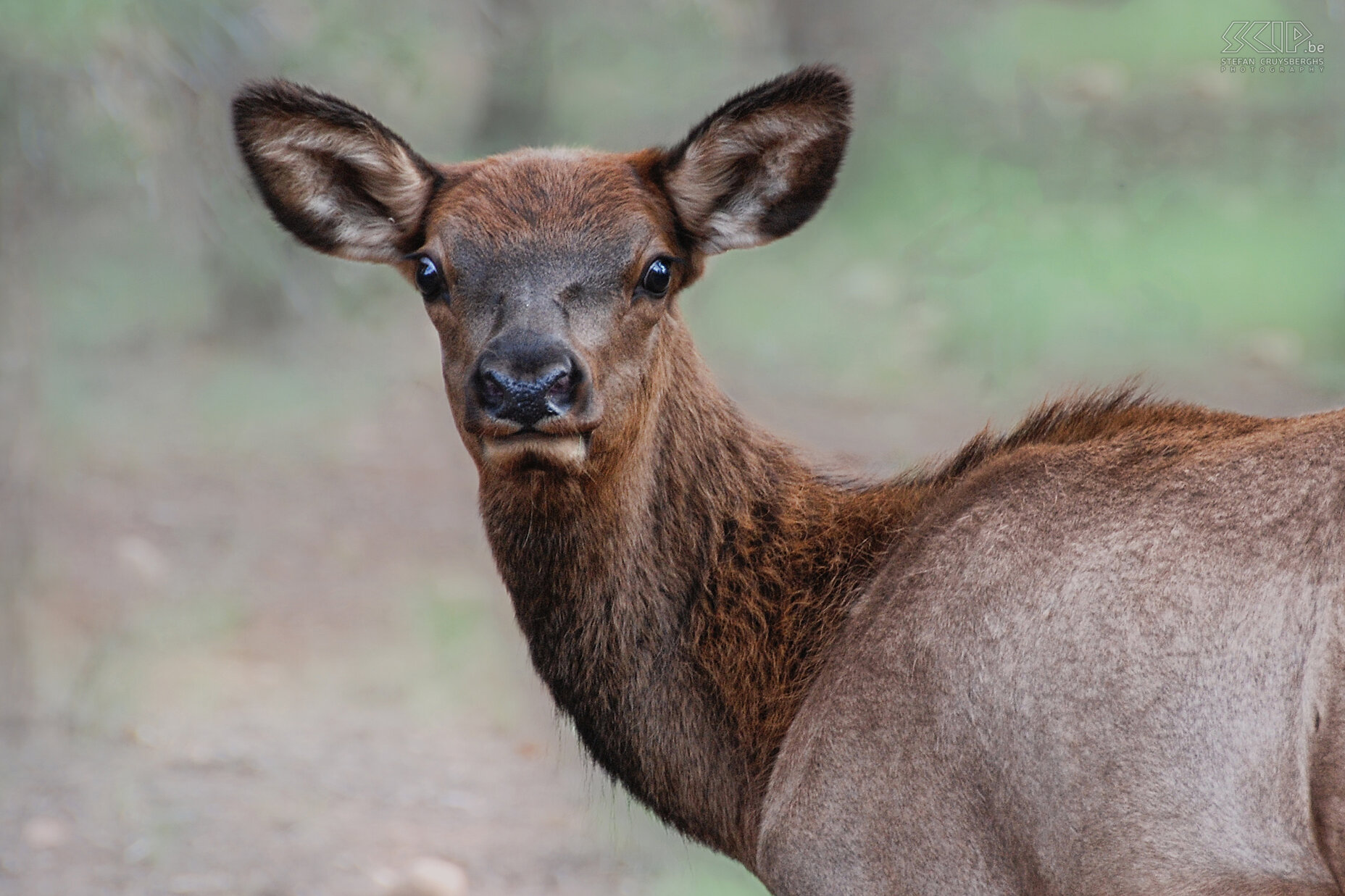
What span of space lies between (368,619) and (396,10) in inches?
248

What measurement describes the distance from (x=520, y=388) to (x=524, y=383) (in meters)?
0.02

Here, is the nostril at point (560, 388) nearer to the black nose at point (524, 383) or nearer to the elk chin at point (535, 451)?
the black nose at point (524, 383)

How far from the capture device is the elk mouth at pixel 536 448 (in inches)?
181

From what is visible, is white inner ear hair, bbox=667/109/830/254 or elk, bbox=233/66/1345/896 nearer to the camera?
elk, bbox=233/66/1345/896

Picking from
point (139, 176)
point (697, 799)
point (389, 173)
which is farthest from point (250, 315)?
point (697, 799)

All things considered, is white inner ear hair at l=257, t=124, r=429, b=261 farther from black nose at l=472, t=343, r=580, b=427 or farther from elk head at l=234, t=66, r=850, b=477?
black nose at l=472, t=343, r=580, b=427

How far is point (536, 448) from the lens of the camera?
4.62 meters

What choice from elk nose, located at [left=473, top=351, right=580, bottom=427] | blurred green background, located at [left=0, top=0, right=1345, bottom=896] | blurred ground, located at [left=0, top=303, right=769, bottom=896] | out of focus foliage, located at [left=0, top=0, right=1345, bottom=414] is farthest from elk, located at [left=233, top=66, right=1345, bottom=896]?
out of focus foliage, located at [left=0, top=0, right=1345, bottom=414]

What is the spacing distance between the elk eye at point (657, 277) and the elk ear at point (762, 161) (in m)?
0.33

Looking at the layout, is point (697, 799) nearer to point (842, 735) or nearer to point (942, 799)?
point (842, 735)

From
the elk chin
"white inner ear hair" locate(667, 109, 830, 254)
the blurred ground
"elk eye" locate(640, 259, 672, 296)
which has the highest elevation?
"white inner ear hair" locate(667, 109, 830, 254)

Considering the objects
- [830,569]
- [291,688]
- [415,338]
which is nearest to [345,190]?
[830,569]

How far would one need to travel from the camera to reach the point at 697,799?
5074mm

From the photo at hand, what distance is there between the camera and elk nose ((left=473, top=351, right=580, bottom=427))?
4484mm
